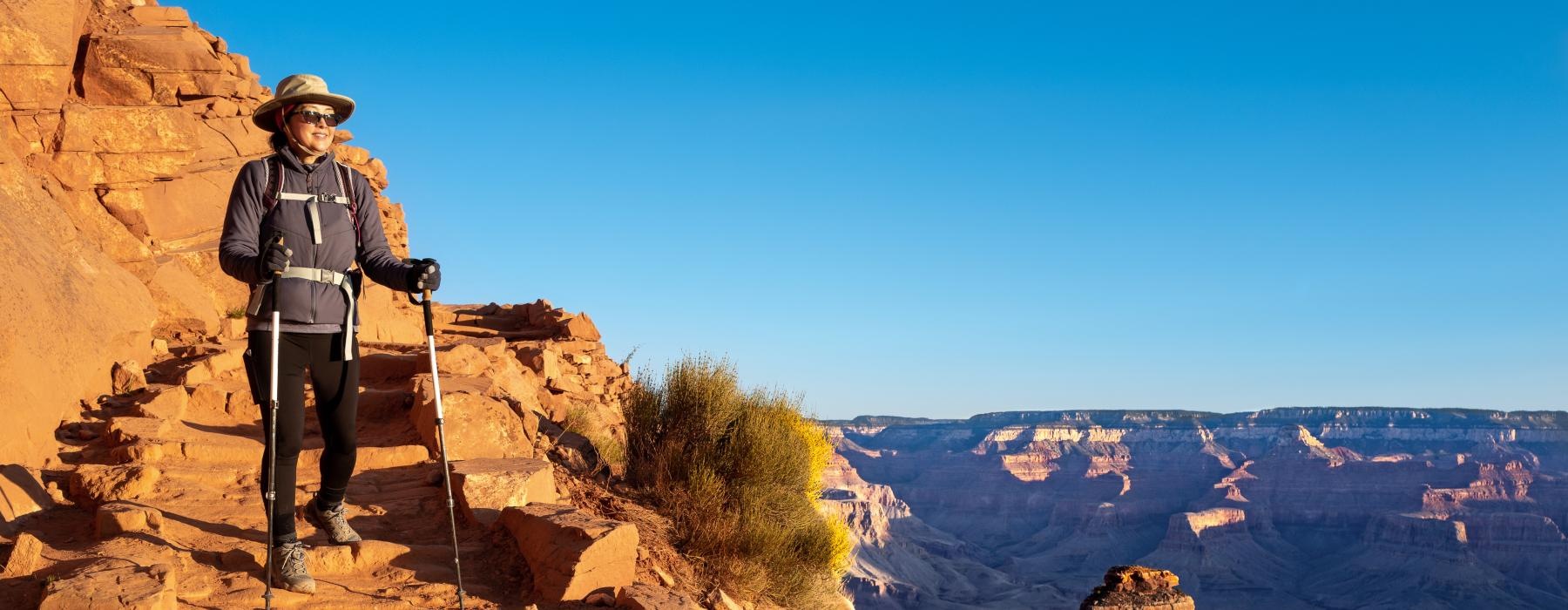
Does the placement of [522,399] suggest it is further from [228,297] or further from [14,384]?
[228,297]

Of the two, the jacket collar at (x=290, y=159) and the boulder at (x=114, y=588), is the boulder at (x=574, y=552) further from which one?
the jacket collar at (x=290, y=159)

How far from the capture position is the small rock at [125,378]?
7.91 metres

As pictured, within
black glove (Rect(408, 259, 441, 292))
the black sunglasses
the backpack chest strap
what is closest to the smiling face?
the black sunglasses

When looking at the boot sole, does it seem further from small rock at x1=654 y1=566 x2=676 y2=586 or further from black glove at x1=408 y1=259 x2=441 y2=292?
small rock at x1=654 y1=566 x2=676 y2=586

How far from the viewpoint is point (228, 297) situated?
12047 millimetres

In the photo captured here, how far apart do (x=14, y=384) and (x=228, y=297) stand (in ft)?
18.5

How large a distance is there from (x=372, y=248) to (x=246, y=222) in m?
0.58

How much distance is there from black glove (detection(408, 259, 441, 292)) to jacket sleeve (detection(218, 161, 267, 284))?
0.61 meters

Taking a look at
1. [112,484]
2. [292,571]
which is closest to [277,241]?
[292,571]

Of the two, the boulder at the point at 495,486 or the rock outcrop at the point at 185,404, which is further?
the boulder at the point at 495,486

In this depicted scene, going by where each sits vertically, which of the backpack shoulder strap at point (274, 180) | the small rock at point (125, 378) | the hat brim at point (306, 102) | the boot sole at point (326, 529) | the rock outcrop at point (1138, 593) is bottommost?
the rock outcrop at point (1138, 593)

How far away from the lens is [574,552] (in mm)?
5008

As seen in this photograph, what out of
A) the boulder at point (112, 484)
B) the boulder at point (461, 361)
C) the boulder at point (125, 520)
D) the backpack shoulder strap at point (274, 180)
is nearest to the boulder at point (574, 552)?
the boulder at point (125, 520)

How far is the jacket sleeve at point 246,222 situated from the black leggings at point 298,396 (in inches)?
12.7
